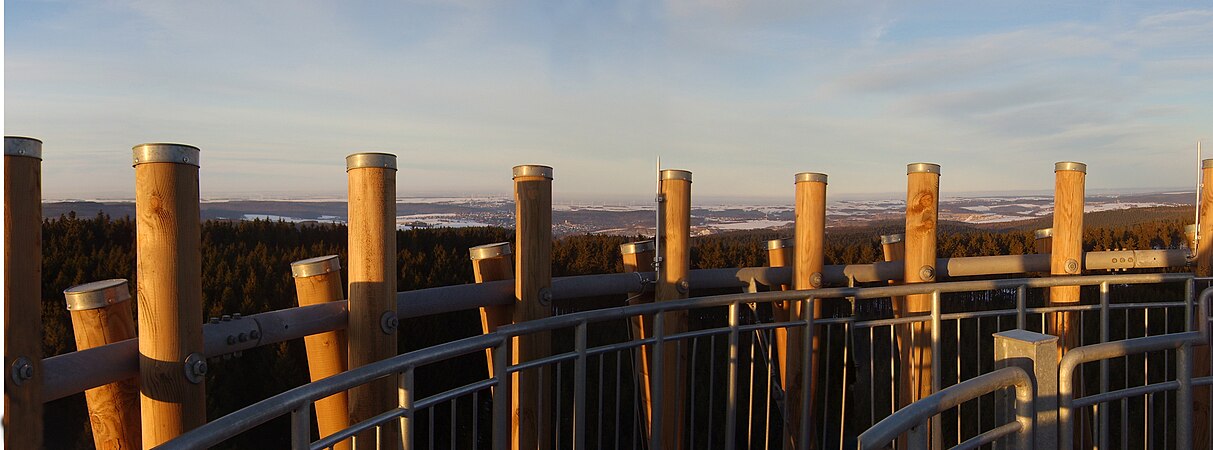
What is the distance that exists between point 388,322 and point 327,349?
0.32 m

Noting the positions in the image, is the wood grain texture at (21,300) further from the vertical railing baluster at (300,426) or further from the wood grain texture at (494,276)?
the wood grain texture at (494,276)

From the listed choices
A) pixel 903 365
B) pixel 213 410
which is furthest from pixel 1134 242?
pixel 213 410

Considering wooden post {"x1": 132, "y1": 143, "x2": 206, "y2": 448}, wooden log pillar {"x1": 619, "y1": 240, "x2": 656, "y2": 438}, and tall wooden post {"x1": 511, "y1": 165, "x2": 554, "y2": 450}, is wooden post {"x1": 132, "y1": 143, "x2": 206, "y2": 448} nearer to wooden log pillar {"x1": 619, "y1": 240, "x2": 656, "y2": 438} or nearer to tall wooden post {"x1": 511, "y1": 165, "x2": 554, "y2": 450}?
tall wooden post {"x1": 511, "y1": 165, "x2": 554, "y2": 450}

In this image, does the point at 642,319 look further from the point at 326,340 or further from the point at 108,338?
the point at 108,338

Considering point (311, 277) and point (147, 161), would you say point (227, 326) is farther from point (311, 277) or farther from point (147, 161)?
point (147, 161)

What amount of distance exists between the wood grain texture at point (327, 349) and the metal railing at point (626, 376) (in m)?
0.43

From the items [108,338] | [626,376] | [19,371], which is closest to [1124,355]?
[108,338]

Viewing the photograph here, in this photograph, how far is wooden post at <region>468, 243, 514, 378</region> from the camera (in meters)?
4.80

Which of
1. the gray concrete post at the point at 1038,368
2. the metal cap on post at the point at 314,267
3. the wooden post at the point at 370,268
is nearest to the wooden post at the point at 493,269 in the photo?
the wooden post at the point at 370,268

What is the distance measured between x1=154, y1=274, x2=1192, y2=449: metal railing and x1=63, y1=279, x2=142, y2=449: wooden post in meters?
0.59

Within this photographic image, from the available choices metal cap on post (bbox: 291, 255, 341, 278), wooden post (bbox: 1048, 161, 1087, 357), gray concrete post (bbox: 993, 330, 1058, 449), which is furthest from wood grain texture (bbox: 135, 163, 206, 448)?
wooden post (bbox: 1048, 161, 1087, 357)

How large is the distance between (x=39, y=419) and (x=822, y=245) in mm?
4334

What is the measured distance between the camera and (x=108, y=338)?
128 inches

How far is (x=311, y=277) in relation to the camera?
3965mm
